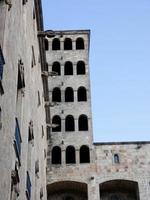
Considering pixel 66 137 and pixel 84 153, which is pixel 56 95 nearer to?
pixel 66 137

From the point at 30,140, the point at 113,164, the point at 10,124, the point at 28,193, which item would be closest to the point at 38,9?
the point at 30,140

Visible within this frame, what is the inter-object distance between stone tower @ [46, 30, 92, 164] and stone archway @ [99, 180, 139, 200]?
2.02 meters

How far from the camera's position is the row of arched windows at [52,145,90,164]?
28594mm

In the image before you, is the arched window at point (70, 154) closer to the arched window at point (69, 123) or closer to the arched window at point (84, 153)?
the arched window at point (84, 153)

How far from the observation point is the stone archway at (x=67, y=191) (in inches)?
1085

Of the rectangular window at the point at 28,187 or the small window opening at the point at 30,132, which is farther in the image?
the small window opening at the point at 30,132

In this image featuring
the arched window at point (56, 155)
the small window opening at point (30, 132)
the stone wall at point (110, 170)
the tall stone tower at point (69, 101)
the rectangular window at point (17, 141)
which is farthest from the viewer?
the arched window at point (56, 155)

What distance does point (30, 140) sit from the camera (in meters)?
16.4

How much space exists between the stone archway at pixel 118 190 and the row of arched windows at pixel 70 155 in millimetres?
1935

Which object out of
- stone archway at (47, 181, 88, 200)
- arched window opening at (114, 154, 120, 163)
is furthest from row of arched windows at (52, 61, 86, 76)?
stone archway at (47, 181, 88, 200)

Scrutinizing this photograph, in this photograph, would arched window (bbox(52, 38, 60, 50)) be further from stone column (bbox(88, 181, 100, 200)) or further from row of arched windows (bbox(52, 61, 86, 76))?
stone column (bbox(88, 181, 100, 200))

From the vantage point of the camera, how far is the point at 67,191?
1103 inches

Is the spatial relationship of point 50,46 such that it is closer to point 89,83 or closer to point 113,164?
point 89,83

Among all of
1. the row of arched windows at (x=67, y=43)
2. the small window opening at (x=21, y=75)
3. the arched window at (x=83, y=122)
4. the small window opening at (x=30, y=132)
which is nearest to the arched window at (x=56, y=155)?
the arched window at (x=83, y=122)
